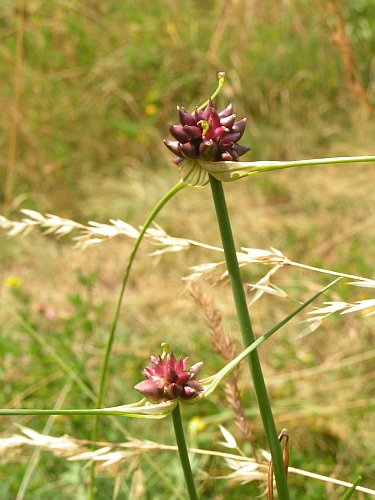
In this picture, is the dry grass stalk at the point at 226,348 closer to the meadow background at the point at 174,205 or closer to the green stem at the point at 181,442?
the green stem at the point at 181,442

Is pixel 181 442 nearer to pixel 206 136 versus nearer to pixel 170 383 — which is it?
pixel 170 383

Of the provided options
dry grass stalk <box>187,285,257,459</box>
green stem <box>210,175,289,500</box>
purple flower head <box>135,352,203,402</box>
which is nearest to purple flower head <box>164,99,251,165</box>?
green stem <box>210,175,289,500</box>

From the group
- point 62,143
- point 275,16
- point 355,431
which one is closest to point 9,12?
point 62,143

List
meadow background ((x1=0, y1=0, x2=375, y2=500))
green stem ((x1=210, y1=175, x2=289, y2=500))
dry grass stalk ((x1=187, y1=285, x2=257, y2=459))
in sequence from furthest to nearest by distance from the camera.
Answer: meadow background ((x1=0, y1=0, x2=375, y2=500))
dry grass stalk ((x1=187, y1=285, x2=257, y2=459))
green stem ((x1=210, y1=175, x2=289, y2=500))

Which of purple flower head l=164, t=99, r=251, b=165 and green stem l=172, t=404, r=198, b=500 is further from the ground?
purple flower head l=164, t=99, r=251, b=165

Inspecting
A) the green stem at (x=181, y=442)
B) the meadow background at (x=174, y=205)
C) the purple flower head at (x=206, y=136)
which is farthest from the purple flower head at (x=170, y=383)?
the meadow background at (x=174, y=205)

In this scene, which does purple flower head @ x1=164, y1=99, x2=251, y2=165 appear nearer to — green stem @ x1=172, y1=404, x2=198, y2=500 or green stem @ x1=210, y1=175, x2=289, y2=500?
green stem @ x1=210, y1=175, x2=289, y2=500
